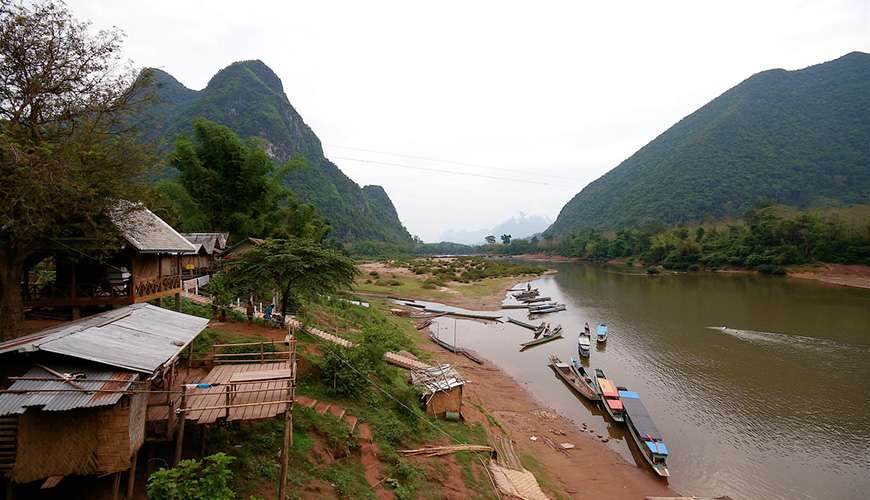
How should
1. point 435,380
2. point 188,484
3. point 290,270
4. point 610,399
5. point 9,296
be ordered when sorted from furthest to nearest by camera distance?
point 610,399 < point 290,270 < point 435,380 < point 9,296 < point 188,484

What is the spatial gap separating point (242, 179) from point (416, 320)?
66.2 feet

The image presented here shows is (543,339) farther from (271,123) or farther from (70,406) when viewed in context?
(271,123)

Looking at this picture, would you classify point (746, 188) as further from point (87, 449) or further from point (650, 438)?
point (87, 449)

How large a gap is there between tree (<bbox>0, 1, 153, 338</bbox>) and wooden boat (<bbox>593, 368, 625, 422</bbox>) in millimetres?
21204

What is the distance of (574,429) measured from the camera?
18766mm

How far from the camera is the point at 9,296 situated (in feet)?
A: 35.1

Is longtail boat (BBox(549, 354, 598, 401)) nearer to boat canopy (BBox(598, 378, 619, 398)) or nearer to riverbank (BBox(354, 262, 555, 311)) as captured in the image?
boat canopy (BBox(598, 378, 619, 398))

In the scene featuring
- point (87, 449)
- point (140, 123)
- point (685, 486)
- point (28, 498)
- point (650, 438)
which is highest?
point (140, 123)

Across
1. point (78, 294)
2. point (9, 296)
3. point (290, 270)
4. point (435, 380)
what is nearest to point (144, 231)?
point (78, 294)

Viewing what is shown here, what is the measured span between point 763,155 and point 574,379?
5649 inches

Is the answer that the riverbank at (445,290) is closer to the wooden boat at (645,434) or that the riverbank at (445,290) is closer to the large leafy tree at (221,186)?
the large leafy tree at (221,186)

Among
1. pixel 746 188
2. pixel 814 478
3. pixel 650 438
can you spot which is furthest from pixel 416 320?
pixel 746 188

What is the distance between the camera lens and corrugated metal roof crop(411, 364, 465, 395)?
51.7ft

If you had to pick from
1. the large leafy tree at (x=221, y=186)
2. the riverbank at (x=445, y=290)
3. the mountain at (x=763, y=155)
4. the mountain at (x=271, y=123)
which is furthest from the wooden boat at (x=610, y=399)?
the mountain at (x=763, y=155)
